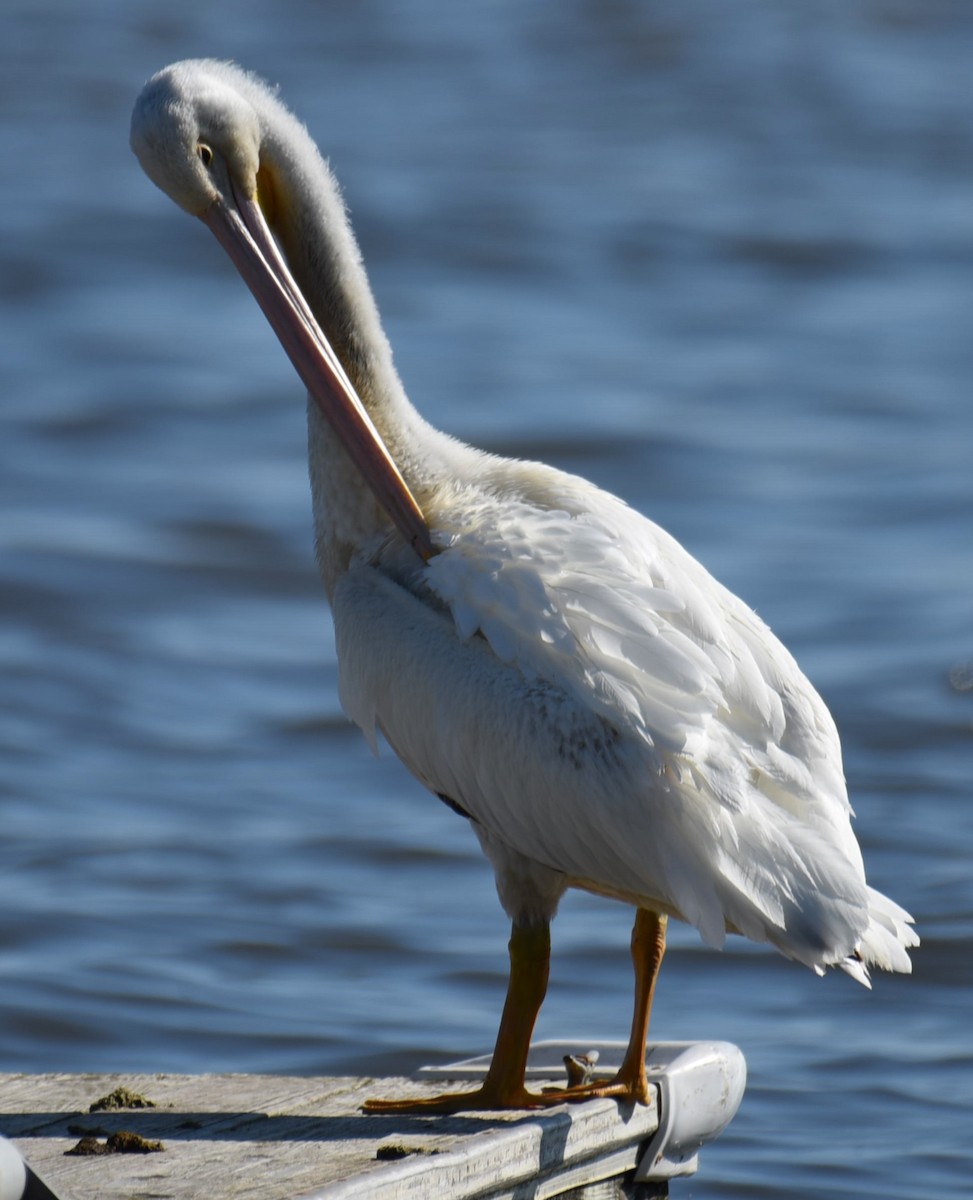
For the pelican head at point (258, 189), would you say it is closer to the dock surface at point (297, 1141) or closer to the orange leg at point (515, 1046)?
the orange leg at point (515, 1046)

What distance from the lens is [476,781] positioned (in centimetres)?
373

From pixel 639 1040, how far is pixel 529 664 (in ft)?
2.29

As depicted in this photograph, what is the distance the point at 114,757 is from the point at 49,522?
2800 millimetres

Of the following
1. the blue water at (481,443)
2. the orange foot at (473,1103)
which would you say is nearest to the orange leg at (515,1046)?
the orange foot at (473,1103)

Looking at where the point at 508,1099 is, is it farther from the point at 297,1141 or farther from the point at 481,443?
the point at 481,443

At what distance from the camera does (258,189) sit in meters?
4.34

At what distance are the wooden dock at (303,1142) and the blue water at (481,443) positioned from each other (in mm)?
1558

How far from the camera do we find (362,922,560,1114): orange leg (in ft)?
12.3

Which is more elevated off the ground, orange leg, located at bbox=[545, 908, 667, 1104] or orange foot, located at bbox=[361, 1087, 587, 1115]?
orange leg, located at bbox=[545, 908, 667, 1104]

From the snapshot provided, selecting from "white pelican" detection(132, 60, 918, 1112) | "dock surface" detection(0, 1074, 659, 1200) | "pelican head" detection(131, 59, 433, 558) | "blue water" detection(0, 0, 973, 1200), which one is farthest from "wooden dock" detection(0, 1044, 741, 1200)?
"blue water" detection(0, 0, 973, 1200)

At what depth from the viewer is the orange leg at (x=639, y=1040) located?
12.5 feet

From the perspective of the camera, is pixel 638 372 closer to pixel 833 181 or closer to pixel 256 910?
pixel 833 181

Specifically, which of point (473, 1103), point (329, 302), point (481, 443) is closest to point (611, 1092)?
point (473, 1103)

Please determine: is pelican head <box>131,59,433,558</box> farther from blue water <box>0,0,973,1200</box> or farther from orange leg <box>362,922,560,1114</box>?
blue water <box>0,0,973,1200</box>
